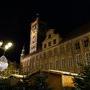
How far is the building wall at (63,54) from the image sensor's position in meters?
36.9

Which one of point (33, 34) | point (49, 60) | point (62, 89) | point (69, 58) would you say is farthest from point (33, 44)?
point (62, 89)

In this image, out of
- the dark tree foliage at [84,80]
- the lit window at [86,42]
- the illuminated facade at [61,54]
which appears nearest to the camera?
the dark tree foliage at [84,80]

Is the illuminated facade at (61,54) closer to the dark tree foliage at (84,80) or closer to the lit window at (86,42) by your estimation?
the lit window at (86,42)

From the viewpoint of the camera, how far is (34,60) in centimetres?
5138

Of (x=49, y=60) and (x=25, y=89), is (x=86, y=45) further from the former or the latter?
(x=25, y=89)

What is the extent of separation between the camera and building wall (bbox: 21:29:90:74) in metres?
36.9

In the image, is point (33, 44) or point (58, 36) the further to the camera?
point (33, 44)

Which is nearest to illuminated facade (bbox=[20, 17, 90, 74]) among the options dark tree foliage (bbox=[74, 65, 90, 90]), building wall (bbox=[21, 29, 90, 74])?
building wall (bbox=[21, 29, 90, 74])

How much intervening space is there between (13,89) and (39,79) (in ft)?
9.29

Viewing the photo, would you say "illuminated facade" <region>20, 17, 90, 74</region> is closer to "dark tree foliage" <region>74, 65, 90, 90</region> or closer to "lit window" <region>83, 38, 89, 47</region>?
"lit window" <region>83, 38, 89, 47</region>

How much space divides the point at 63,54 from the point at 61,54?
0.65 m

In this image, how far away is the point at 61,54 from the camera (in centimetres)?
4175

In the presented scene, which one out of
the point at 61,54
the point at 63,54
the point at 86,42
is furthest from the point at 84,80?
the point at 61,54

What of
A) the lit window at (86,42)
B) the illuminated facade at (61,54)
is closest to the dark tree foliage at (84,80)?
the illuminated facade at (61,54)
